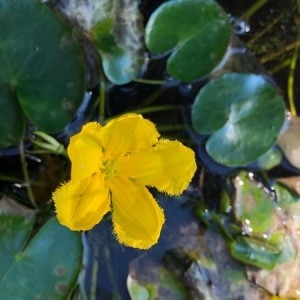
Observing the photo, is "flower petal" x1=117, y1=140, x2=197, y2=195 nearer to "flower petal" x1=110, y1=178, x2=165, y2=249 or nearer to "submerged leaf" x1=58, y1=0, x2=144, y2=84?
"flower petal" x1=110, y1=178, x2=165, y2=249

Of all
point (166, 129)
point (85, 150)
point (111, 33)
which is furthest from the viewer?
point (166, 129)

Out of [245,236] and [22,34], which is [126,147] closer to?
[22,34]

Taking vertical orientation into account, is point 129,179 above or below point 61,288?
above

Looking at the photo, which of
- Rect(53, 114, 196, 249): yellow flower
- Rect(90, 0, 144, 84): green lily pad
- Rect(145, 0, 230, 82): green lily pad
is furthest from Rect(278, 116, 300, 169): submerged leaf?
Answer: Rect(53, 114, 196, 249): yellow flower

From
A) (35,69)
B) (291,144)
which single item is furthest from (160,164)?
(291,144)

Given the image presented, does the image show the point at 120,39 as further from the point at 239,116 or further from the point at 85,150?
the point at 85,150

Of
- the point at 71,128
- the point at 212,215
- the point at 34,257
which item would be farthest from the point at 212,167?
the point at 34,257

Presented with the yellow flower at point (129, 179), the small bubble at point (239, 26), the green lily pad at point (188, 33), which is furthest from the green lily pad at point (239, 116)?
the yellow flower at point (129, 179)
